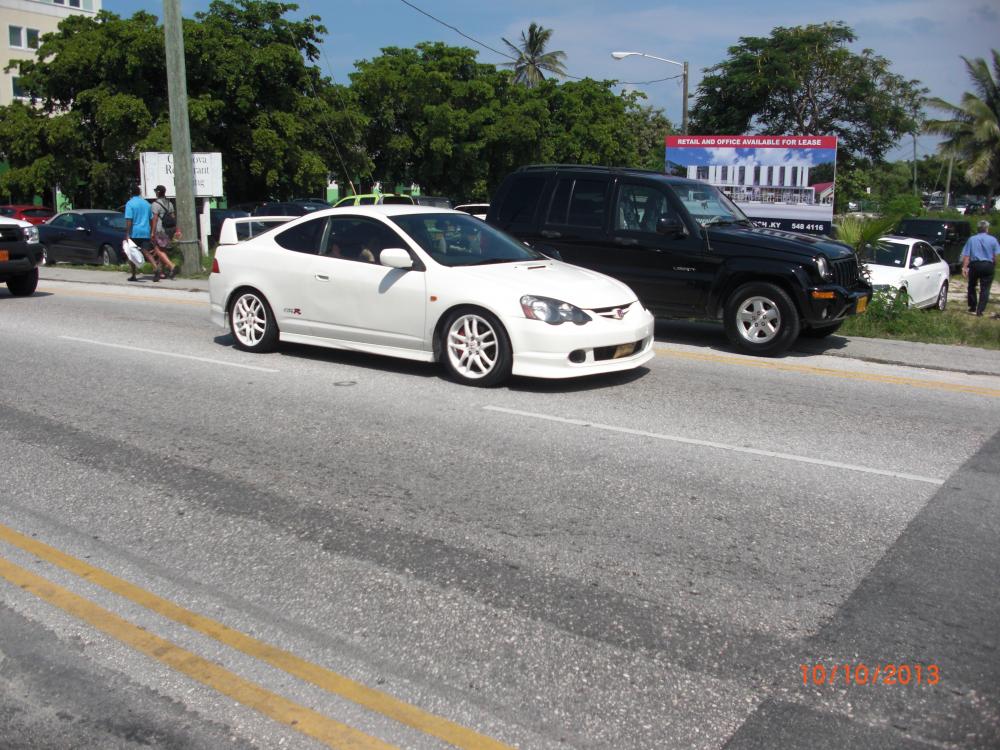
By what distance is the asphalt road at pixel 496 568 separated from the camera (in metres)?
3.50

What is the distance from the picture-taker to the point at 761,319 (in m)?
10.6

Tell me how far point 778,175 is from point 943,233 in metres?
8.43

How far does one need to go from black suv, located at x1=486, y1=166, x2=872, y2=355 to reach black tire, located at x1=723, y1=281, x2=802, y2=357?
0.01m

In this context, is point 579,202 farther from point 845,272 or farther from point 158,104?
point 158,104

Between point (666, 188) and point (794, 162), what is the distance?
10589 millimetres

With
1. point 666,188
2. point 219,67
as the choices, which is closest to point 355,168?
point 219,67

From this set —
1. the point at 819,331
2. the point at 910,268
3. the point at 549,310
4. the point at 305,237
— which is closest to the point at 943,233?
the point at 910,268

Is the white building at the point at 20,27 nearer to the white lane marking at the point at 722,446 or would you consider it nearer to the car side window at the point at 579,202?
the car side window at the point at 579,202

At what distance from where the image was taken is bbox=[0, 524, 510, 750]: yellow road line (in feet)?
11.1

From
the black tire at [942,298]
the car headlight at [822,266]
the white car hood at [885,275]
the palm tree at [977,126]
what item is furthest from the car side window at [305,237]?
the palm tree at [977,126]

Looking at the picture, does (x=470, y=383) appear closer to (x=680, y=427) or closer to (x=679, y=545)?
(x=680, y=427)

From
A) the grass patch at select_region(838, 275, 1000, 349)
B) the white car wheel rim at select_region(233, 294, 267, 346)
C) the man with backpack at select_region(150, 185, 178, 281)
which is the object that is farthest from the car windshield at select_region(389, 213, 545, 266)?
the man with backpack at select_region(150, 185, 178, 281)

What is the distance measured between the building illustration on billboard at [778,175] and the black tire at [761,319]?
9.88m

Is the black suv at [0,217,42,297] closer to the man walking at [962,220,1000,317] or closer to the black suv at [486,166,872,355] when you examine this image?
the black suv at [486,166,872,355]
